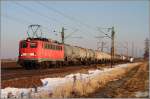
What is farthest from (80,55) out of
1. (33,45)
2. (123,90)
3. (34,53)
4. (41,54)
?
(123,90)

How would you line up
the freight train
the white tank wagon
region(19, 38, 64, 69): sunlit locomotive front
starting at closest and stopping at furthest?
region(19, 38, 64, 69): sunlit locomotive front, the freight train, the white tank wagon

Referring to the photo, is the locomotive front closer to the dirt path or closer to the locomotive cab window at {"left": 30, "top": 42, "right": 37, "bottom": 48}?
the locomotive cab window at {"left": 30, "top": 42, "right": 37, "bottom": 48}

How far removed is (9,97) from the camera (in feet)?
46.1

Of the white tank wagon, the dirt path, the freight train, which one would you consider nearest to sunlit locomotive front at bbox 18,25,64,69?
the freight train

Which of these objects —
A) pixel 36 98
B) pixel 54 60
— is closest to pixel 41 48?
pixel 54 60

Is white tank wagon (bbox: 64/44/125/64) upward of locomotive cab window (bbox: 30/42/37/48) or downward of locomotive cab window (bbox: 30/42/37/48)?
downward

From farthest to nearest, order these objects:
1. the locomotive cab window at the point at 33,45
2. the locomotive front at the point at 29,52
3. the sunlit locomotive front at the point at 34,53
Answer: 1. the locomotive cab window at the point at 33,45
2. the sunlit locomotive front at the point at 34,53
3. the locomotive front at the point at 29,52

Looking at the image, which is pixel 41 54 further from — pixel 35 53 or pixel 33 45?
pixel 33 45

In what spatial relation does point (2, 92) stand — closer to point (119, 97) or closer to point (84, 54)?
point (119, 97)

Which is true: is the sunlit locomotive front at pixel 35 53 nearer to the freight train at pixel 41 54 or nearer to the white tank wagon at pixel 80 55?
the freight train at pixel 41 54

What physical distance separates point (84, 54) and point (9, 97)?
41.9 m

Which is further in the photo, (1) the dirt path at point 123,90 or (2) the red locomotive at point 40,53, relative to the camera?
(2) the red locomotive at point 40,53

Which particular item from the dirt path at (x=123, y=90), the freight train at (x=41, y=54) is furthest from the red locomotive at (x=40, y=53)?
the dirt path at (x=123, y=90)

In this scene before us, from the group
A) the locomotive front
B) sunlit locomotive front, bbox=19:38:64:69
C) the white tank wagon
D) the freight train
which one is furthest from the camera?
the white tank wagon
